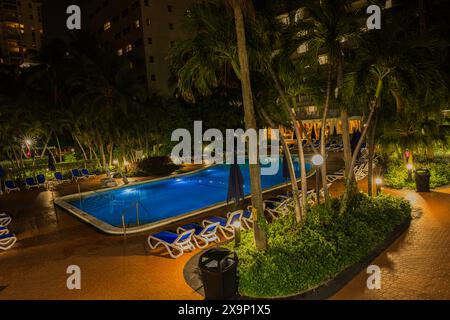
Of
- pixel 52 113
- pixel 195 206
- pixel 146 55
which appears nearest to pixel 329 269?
pixel 195 206

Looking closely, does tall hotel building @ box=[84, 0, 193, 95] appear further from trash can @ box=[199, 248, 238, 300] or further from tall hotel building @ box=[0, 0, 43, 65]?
tall hotel building @ box=[0, 0, 43, 65]

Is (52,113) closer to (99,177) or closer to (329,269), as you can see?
(99,177)

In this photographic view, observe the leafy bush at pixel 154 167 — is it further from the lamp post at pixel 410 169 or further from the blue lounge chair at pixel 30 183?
the lamp post at pixel 410 169

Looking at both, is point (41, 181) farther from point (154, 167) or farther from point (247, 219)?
point (247, 219)

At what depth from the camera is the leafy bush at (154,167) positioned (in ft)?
72.9

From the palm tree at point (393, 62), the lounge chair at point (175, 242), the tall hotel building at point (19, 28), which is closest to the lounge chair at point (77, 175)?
the lounge chair at point (175, 242)

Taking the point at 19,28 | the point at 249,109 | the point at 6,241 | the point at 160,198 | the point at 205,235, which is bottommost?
the point at 160,198

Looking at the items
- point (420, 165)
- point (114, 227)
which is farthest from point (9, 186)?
point (420, 165)

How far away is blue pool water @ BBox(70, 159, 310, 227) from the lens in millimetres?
14461

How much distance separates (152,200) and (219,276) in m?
12.7

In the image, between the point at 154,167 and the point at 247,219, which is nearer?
the point at 247,219

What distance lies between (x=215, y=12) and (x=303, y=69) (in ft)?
9.18

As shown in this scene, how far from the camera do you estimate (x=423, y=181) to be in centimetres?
1239

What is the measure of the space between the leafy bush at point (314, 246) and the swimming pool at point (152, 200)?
5024mm
